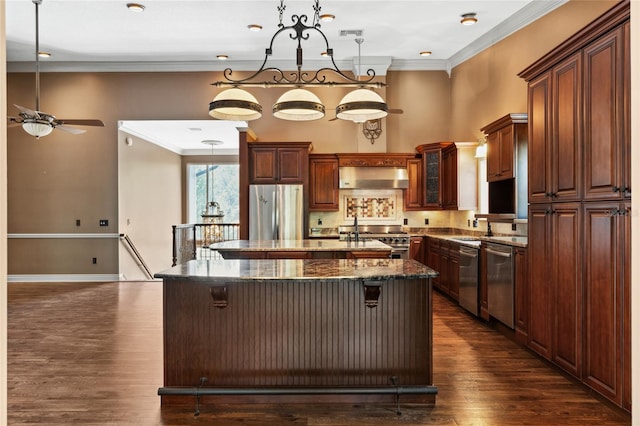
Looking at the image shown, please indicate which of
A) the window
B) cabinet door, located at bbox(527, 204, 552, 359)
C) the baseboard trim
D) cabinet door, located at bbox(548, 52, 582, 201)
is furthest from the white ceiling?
the window

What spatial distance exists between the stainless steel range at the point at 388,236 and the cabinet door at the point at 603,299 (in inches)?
133

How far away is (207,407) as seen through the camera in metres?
2.70

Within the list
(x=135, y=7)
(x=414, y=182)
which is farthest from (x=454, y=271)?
(x=135, y=7)

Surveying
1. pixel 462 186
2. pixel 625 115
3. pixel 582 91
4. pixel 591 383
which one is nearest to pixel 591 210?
pixel 625 115

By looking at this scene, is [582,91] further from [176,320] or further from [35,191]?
[35,191]

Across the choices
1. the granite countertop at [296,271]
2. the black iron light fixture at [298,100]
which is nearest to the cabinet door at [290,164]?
the black iron light fixture at [298,100]

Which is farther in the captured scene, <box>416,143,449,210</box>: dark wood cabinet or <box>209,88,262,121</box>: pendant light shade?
<box>416,143,449,210</box>: dark wood cabinet

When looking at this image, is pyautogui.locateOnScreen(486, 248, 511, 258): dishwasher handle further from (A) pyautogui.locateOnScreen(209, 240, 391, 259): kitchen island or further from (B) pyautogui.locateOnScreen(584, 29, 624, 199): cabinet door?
(B) pyautogui.locateOnScreen(584, 29, 624, 199): cabinet door

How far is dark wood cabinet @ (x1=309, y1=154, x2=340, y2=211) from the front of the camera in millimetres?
7074

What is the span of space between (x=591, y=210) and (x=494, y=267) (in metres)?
1.65

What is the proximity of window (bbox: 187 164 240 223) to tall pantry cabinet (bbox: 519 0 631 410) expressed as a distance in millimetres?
9277

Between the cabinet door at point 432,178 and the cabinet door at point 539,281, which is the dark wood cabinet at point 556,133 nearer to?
the cabinet door at point 539,281

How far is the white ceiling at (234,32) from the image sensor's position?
5254mm

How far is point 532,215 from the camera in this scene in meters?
3.58
